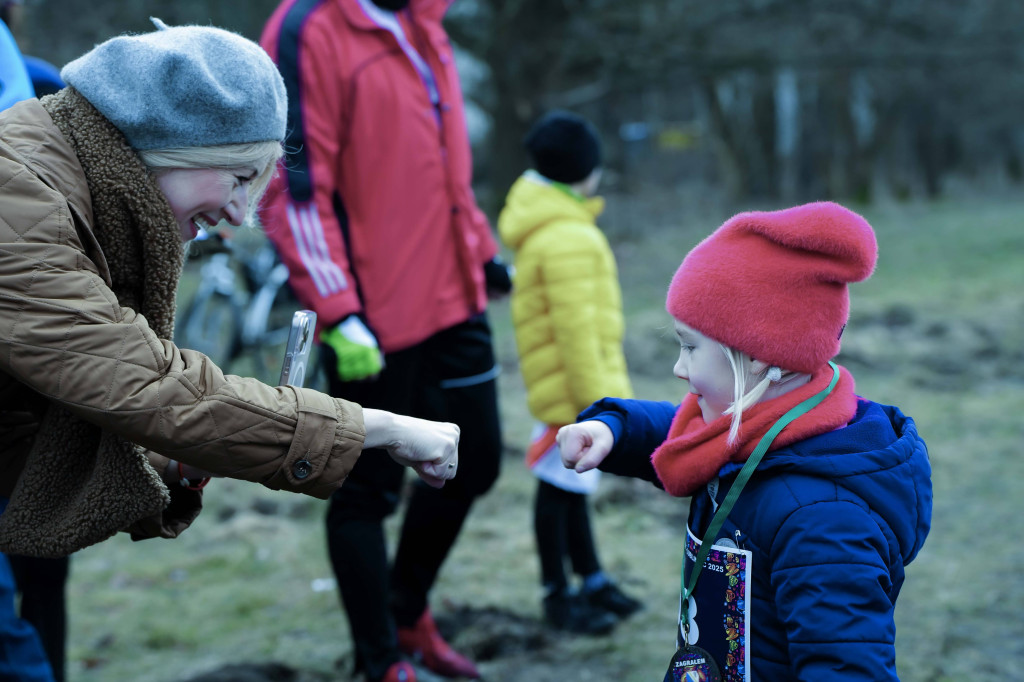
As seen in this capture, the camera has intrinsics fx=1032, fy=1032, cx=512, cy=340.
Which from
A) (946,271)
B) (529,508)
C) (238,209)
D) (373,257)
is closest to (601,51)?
(946,271)

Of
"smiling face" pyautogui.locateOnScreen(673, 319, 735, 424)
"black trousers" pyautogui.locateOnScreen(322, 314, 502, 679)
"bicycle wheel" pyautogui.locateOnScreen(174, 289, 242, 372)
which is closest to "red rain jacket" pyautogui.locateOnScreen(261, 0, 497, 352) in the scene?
"black trousers" pyautogui.locateOnScreen(322, 314, 502, 679)

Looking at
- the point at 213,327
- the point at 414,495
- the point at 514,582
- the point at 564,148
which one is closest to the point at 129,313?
the point at 414,495

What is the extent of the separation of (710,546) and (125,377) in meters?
1.02

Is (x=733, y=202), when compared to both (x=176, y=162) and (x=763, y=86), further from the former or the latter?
(x=176, y=162)

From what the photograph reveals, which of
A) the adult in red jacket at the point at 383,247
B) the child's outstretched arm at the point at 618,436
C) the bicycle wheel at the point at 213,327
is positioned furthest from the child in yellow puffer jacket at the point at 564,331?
the bicycle wheel at the point at 213,327

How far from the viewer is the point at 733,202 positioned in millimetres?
23859

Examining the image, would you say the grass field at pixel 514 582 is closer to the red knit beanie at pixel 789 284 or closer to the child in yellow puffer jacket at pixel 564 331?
the child in yellow puffer jacket at pixel 564 331

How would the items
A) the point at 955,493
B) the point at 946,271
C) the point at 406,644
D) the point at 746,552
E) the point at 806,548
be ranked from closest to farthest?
1. the point at 806,548
2. the point at 746,552
3. the point at 406,644
4. the point at 955,493
5. the point at 946,271

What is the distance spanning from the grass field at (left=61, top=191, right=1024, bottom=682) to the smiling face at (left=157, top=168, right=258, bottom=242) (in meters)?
0.91

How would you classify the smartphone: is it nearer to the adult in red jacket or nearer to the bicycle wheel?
the adult in red jacket

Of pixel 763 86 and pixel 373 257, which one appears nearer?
pixel 373 257

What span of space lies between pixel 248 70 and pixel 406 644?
6.80 ft

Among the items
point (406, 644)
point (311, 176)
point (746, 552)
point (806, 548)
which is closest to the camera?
point (806, 548)

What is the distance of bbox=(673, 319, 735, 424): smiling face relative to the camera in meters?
1.86
